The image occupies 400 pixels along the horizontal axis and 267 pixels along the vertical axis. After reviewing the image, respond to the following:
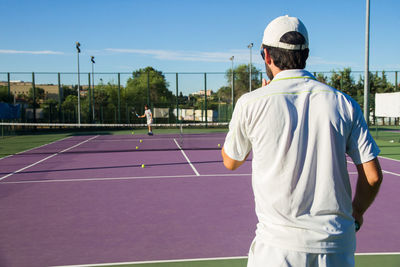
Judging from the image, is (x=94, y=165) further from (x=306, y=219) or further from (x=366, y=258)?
(x=306, y=219)

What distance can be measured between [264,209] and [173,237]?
10.9ft

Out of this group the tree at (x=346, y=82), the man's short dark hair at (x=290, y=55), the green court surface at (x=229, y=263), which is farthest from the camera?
the tree at (x=346, y=82)

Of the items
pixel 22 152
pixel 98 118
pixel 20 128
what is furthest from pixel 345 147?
pixel 98 118

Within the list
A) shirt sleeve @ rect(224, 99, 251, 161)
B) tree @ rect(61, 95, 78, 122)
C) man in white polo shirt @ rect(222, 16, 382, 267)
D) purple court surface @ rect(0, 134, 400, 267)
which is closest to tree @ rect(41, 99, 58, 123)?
tree @ rect(61, 95, 78, 122)

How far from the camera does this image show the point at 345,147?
1548 millimetres

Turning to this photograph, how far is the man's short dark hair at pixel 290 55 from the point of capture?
160 cm

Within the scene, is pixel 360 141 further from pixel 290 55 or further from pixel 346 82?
pixel 346 82

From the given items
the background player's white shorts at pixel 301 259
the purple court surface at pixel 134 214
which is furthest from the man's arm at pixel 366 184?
the purple court surface at pixel 134 214

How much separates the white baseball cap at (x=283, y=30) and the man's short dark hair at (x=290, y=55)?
1 centimetres

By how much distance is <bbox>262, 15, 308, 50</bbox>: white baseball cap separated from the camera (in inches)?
63.3

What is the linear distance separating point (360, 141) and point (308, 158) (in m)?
0.22

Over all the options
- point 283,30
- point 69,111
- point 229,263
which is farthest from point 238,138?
point 69,111

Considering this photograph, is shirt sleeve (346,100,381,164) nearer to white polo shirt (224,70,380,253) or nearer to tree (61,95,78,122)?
white polo shirt (224,70,380,253)

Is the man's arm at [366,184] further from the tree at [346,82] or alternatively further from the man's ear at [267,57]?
the tree at [346,82]
